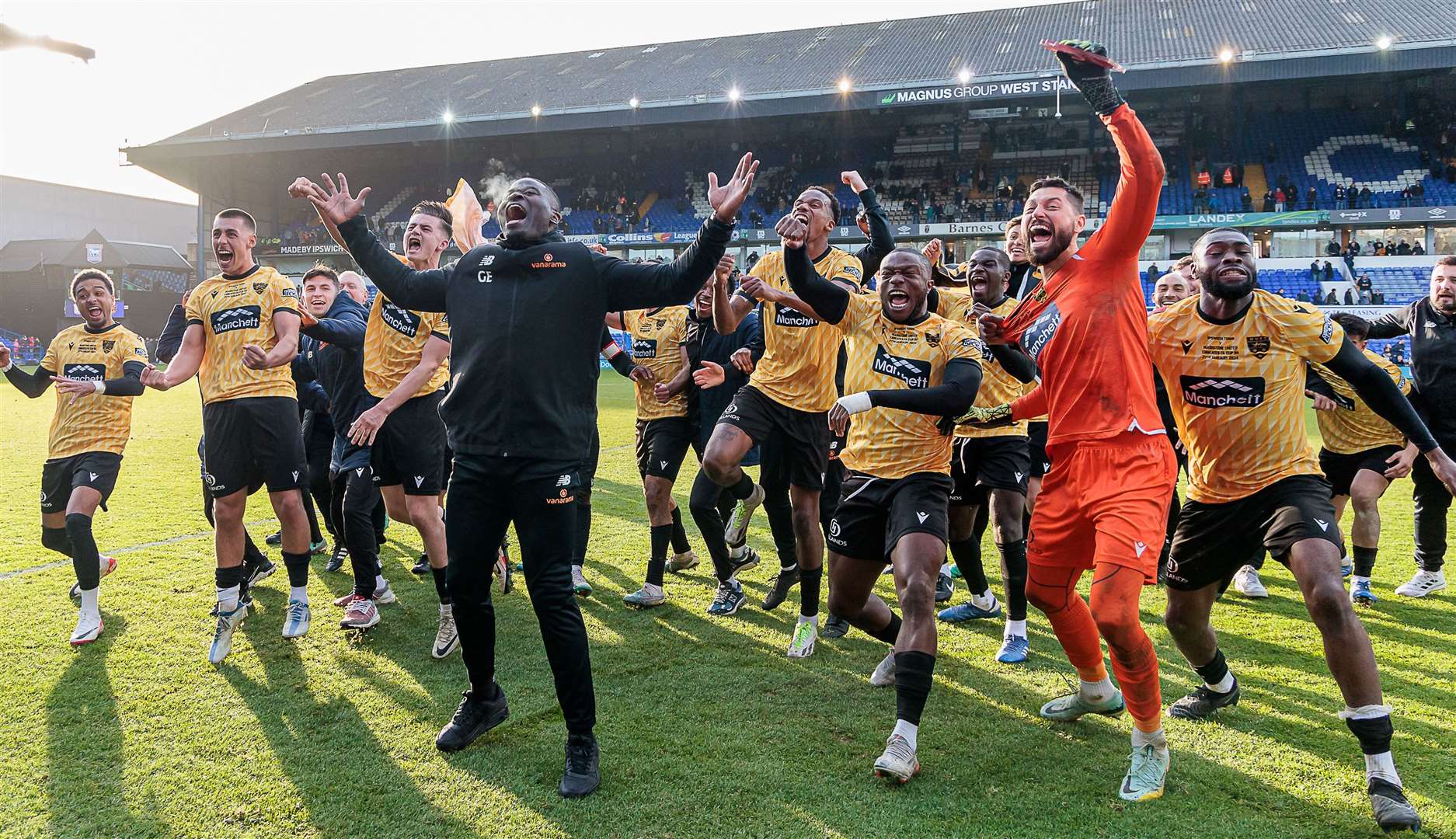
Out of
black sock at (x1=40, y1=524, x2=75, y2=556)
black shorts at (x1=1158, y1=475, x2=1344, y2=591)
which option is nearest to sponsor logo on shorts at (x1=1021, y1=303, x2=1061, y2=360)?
black shorts at (x1=1158, y1=475, x2=1344, y2=591)

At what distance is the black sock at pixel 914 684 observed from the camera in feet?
12.9

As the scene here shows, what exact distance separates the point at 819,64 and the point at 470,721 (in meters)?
37.0

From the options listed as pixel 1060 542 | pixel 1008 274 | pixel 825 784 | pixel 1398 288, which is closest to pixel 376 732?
pixel 825 784

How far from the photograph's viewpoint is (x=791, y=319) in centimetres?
619

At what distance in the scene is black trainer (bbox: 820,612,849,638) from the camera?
230 inches

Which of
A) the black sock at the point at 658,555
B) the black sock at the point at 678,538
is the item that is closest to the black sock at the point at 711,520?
the black sock at the point at 658,555

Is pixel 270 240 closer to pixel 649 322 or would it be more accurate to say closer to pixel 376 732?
pixel 649 322

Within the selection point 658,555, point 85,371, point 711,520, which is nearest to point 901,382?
point 711,520

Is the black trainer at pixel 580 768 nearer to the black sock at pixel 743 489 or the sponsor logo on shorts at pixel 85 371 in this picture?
the black sock at pixel 743 489

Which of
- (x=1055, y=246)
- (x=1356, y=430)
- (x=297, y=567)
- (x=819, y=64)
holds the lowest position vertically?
(x=297, y=567)

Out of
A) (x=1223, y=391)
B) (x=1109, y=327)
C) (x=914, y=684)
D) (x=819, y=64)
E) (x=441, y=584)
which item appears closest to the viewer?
(x=1109, y=327)

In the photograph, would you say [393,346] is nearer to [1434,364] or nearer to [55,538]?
[55,538]

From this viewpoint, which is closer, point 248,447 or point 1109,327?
point 1109,327

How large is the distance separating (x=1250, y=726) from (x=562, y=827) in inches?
128
